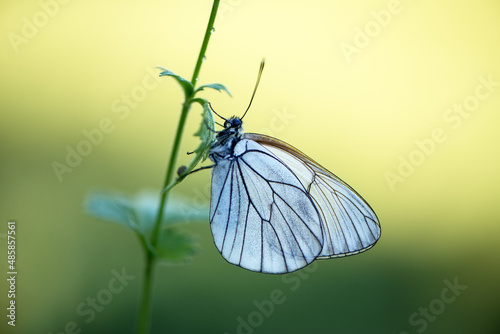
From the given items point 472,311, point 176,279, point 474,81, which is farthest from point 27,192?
point 474,81

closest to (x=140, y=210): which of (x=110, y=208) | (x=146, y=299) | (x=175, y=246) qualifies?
(x=110, y=208)

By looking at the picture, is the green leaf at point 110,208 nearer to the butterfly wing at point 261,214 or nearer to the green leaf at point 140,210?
the green leaf at point 140,210

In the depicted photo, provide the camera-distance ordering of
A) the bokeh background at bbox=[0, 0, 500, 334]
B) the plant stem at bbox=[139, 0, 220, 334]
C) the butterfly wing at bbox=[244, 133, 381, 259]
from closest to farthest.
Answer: the plant stem at bbox=[139, 0, 220, 334] < the butterfly wing at bbox=[244, 133, 381, 259] < the bokeh background at bbox=[0, 0, 500, 334]

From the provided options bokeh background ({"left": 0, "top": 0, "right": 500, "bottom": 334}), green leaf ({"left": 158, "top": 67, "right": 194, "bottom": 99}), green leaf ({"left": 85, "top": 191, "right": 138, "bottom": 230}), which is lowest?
green leaf ({"left": 85, "top": 191, "right": 138, "bottom": 230})

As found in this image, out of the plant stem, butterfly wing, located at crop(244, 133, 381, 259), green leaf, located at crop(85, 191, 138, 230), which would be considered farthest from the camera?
butterfly wing, located at crop(244, 133, 381, 259)

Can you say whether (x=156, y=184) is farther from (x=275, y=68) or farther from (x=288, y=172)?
(x=288, y=172)

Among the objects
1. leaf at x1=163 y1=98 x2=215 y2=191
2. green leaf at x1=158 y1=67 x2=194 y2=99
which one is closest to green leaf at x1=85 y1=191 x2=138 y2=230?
leaf at x1=163 y1=98 x2=215 y2=191

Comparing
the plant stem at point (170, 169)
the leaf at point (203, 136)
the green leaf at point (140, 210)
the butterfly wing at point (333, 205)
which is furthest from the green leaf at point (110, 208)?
the butterfly wing at point (333, 205)

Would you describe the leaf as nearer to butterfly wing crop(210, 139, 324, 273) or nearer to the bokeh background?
butterfly wing crop(210, 139, 324, 273)

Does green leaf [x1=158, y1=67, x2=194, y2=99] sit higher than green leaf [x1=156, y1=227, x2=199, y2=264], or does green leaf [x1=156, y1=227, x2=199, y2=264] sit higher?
green leaf [x1=158, y1=67, x2=194, y2=99]
